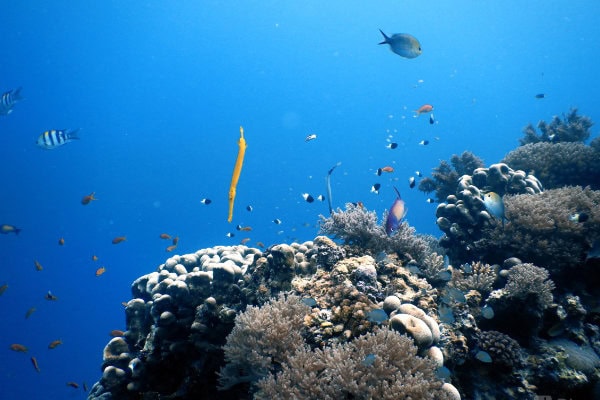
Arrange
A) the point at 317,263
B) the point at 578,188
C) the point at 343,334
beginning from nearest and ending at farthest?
the point at 343,334 → the point at 317,263 → the point at 578,188

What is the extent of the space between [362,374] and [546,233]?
583 centimetres

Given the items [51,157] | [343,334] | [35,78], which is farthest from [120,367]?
[35,78]

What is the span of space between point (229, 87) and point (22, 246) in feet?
242

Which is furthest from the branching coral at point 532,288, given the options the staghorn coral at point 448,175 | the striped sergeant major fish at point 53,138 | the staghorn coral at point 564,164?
the striped sergeant major fish at point 53,138

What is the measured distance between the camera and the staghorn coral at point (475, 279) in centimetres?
568

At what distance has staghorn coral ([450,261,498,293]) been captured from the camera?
5.68m

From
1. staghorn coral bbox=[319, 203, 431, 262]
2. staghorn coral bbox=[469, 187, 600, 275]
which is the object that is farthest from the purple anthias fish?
staghorn coral bbox=[469, 187, 600, 275]

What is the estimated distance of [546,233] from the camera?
6395 millimetres

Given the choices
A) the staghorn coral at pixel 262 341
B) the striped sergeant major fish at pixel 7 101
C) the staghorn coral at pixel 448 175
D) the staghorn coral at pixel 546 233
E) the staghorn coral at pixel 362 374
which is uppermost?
the striped sergeant major fish at pixel 7 101

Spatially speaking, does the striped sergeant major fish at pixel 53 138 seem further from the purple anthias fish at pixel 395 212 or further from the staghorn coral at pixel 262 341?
the purple anthias fish at pixel 395 212

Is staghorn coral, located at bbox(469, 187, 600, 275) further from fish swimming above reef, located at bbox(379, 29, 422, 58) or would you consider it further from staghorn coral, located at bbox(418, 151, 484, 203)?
fish swimming above reef, located at bbox(379, 29, 422, 58)

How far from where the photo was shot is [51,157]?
7238 cm

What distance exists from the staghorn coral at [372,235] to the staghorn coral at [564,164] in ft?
22.7

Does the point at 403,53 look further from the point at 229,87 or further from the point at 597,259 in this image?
the point at 229,87
